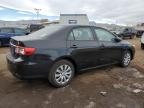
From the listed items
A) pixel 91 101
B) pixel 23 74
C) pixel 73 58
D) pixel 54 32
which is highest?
pixel 54 32

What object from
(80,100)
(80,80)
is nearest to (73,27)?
(80,80)

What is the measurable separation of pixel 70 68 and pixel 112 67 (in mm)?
2372

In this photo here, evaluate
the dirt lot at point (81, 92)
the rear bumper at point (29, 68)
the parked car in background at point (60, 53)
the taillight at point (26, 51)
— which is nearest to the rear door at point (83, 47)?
the parked car in background at point (60, 53)

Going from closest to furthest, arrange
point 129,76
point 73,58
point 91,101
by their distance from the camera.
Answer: point 91,101 → point 73,58 → point 129,76

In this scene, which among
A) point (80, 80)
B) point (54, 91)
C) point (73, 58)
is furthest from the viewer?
point (80, 80)

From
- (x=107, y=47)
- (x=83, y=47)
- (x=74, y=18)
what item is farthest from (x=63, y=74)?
(x=74, y=18)

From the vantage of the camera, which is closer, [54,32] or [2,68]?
[54,32]

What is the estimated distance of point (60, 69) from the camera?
4516mm

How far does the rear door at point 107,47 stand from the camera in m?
5.46

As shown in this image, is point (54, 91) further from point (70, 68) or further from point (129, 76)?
point (129, 76)

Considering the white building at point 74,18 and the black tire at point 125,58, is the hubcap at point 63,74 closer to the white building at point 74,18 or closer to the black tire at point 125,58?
the black tire at point 125,58

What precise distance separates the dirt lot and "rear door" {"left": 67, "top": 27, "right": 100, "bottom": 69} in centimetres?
54

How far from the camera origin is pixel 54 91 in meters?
4.34

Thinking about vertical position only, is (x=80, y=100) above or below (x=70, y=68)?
below
